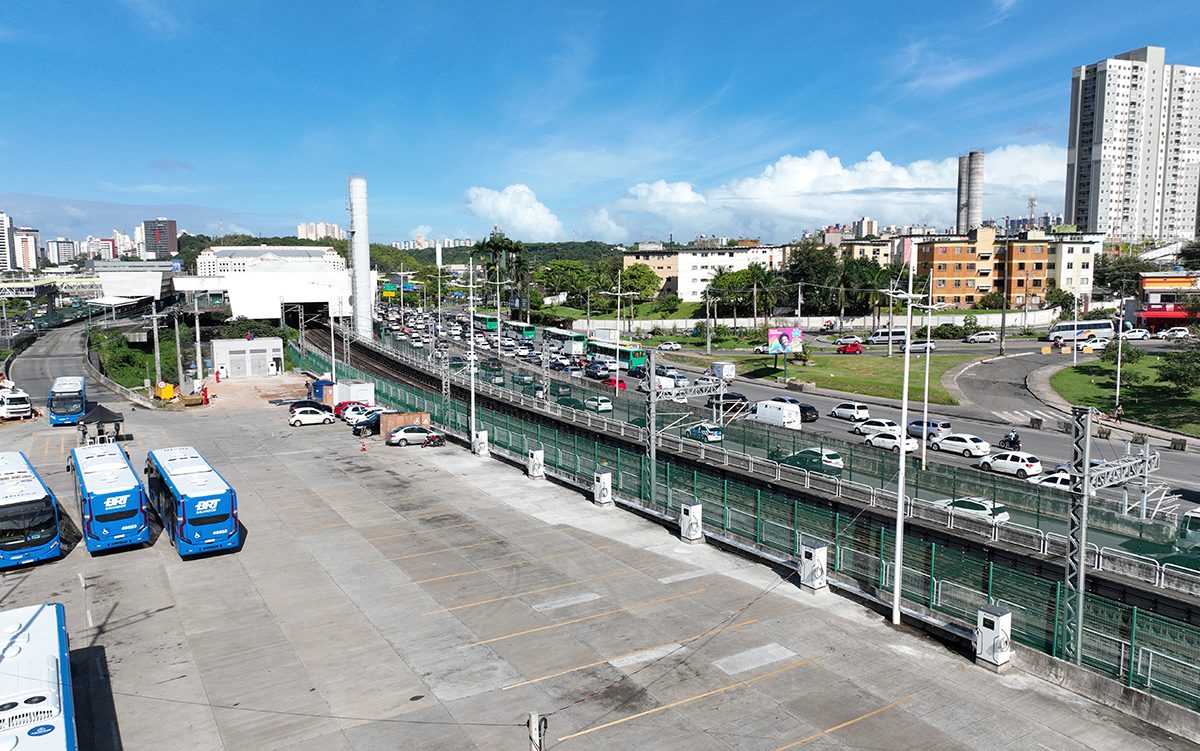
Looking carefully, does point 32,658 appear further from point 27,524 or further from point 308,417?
point 308,417

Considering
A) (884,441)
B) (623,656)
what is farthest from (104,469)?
(884,441)

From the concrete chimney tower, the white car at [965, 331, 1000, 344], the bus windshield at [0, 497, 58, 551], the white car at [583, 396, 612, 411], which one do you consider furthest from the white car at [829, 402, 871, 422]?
the concrete chimney tower

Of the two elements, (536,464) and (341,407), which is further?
(341,407)

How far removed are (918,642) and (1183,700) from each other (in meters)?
5.51

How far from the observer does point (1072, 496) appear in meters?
19.6

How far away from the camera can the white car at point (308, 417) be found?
55438mm

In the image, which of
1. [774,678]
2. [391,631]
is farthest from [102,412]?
[774,678]

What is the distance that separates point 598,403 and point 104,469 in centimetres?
2722

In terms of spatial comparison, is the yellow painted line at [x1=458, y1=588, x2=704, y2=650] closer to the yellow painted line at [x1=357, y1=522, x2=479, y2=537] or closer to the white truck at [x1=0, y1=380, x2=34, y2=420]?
the yellow painted line at [x1=357, y1=522, x2=479, y2=537]

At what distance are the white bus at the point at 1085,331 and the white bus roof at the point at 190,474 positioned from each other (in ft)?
290

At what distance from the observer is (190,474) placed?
29219 millimetres

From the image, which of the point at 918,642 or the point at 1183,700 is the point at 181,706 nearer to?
the point at 918,642

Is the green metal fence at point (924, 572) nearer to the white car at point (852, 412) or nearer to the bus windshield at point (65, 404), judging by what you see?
the white car at point (852, 412)

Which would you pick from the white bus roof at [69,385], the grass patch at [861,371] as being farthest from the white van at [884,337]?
the white bus roof at [69,385]
